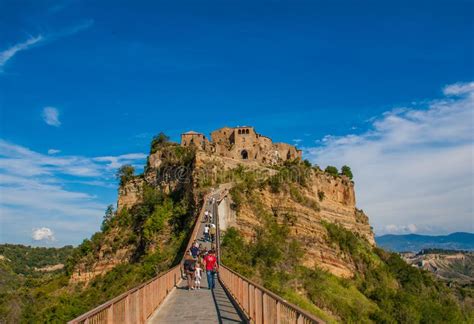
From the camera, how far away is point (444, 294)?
6869 centimetres

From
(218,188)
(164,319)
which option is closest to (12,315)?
(218,188)

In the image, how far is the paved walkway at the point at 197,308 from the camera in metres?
13.5

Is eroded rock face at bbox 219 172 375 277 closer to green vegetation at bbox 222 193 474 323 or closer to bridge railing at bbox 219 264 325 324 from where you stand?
green vegetation at bbox 222 193 474 323

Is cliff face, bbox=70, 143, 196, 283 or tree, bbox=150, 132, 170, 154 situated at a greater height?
tree, bbox=150, 132, 170, 154

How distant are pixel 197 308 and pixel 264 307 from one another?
5.66m

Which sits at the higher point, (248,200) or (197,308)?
(248,200)

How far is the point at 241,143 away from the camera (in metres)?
77.8

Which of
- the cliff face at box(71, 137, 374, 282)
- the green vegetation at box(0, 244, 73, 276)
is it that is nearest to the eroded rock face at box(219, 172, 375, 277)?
the cliff face at box(71, 137, 374, 282)

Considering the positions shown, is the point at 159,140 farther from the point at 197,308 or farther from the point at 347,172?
the point at 197,308

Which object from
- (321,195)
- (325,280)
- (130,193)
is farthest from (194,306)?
(321,195)

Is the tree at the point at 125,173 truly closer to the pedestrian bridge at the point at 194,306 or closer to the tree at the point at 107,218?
the tree at the point at 107,218

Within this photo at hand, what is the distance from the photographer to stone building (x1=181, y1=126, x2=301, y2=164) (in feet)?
246

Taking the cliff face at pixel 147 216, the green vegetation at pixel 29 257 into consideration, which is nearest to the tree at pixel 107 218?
the cliff face at pixel 147 216

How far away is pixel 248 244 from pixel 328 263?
37.6 ft
